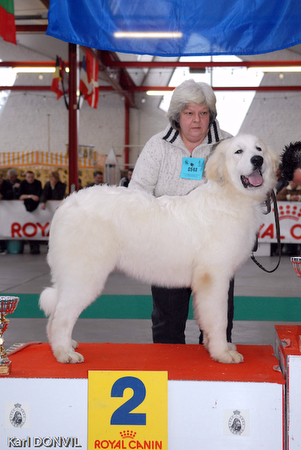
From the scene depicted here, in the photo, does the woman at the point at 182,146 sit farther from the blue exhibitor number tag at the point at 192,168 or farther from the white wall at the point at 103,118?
the white wall at the point at 103,118

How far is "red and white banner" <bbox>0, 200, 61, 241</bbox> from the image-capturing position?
1070 cm

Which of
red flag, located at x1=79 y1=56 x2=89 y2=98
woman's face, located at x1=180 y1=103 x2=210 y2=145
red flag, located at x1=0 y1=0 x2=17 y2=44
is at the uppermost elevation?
red flag, located at x1=79 y1=56 x2=89 y2=98

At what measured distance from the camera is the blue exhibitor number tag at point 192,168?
2.87m

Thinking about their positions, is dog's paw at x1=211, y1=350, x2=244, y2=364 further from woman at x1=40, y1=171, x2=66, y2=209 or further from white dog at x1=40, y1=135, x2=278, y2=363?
woman at x1=40, y1=171, x2=66, y2=209

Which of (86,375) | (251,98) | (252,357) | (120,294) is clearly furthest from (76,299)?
(251,98)

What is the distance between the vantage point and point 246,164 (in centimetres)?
229

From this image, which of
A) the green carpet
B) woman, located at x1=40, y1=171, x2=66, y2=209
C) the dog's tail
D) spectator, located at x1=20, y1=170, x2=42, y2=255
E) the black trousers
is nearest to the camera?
the dog's tail

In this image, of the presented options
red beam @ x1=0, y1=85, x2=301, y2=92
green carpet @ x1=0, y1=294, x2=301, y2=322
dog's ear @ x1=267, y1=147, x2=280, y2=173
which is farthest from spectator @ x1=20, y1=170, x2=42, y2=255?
dog's ear @ x1=267, y1=147, x2=280, y2=173

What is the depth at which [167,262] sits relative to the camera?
2369mm

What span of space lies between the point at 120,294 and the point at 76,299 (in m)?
4.23

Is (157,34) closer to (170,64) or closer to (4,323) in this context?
(4,323)

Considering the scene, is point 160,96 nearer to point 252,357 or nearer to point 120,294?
point 120,294

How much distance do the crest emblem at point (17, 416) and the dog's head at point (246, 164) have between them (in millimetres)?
1505

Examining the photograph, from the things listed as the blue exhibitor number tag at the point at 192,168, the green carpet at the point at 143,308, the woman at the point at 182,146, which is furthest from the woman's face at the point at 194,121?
the green carpet at the point at 143,308
